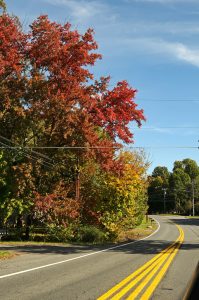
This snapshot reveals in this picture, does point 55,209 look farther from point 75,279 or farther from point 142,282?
point 142,282

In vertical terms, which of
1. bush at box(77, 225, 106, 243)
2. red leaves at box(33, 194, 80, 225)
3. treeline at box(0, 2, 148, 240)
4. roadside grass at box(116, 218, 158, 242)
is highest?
treeline at box(0, 2, 148, 240)

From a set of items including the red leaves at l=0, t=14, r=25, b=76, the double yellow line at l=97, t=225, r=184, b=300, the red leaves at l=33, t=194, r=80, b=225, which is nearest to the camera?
the double yellow line at l=97, t=225, r=184, b=300

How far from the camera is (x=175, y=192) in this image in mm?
145625

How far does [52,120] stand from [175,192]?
123016 millimetres

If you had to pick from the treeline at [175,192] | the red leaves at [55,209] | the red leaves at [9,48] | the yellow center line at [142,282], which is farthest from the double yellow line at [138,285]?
the treeline at [175,192]

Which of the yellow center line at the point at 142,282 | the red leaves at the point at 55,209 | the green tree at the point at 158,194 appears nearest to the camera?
the yellow center line at the point at 142,282

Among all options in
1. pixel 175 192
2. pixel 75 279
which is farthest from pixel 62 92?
pixel 175 192

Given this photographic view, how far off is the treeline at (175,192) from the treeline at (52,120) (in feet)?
361

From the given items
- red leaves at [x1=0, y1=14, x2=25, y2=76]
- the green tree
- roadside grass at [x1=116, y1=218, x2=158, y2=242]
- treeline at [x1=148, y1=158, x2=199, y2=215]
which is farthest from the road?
the green tree

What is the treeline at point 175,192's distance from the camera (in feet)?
467

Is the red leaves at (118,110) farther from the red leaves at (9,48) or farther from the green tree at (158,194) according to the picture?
the green tree at (158,194)

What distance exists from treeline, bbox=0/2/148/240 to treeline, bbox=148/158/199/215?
10999 cm

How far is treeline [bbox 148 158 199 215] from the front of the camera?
142250mm

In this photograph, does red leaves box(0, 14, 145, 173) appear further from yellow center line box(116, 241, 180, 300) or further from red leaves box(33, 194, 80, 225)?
yellow center line box(116, 241, 180, 300)
